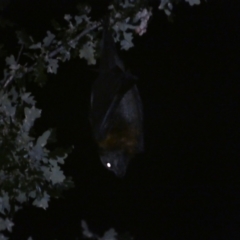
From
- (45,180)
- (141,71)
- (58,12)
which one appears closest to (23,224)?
(141,71)

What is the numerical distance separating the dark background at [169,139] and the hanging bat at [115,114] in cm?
199

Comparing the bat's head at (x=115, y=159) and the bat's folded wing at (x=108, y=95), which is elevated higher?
the bat's folded wing at (x=108, y=95)

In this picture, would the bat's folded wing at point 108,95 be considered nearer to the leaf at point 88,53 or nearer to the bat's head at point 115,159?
the bat's head at point 115,159

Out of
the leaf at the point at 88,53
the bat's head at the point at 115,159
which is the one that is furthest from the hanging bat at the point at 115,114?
the leaf at the point at 88,53

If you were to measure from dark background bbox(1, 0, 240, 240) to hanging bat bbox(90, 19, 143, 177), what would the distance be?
6.51ft

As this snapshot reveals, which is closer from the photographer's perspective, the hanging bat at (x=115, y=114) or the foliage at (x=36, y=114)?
the foliage at (x=36, y=114)

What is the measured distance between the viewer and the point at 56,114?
4.89 metres

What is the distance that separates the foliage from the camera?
188 centimetres

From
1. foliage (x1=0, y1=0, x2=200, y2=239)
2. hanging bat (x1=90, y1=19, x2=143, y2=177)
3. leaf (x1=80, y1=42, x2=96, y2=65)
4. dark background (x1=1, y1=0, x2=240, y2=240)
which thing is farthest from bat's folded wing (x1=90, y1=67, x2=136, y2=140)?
dark background (x1=1, y1=0, x2=240, y2=240)

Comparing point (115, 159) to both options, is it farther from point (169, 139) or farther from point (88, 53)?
point (169, 139)

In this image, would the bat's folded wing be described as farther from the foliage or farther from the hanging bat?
the foliage

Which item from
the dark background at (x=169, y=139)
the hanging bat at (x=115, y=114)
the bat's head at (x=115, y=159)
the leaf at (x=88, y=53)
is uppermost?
the leaf at (x=88, y=53)

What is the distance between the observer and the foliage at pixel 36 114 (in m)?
1.88

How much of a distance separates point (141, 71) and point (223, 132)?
1.03m
